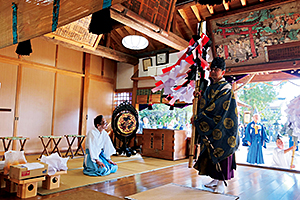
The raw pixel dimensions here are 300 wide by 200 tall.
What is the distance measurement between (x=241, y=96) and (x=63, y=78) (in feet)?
31.9

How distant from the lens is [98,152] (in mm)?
3713

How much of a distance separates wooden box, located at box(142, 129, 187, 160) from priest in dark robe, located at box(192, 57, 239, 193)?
9.49 feet

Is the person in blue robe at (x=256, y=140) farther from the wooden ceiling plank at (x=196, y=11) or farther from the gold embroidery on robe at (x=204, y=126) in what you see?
the gold embroidery on robe at (x=204, y=126)

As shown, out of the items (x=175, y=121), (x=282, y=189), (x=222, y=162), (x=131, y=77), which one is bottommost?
(x=282, y=189)

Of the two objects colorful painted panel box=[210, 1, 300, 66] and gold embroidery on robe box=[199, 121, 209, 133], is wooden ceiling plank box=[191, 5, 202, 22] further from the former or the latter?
gold embroidery on robe box=[199, 121, 209, 133]

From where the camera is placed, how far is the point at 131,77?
313 inches

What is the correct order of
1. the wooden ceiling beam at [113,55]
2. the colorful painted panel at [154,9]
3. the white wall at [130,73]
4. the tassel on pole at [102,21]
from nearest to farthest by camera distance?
the tassel on pole at [102,21] → the colorful painted panel at [154,9] → the wooden ceiling beam at [113,55] → the white wall at [130,73]

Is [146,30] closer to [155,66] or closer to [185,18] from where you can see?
[185,18]

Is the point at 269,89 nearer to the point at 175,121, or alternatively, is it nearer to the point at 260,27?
the point at 175,121

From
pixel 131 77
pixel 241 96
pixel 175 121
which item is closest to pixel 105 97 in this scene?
pixel 131 77

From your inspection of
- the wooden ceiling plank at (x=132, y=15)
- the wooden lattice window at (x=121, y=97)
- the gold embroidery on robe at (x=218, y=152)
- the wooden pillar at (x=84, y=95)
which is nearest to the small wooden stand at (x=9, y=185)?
the gold embroidery on robe at (x=218, y=152)

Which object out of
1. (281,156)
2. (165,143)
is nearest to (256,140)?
(281,156)

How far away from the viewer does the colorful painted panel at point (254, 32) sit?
14.1 ft

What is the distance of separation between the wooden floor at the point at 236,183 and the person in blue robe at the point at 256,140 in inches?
35.4
